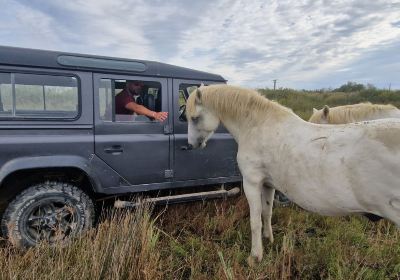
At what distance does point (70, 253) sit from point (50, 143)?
1167 mm

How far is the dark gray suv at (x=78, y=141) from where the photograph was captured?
3258 mm

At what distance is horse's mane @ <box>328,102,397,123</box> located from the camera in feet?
14.5

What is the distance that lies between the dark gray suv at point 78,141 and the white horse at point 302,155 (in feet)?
1.52

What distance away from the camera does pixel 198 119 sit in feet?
12.6

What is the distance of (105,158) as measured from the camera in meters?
3.65

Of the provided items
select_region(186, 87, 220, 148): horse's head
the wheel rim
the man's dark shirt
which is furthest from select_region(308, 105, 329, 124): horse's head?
the wheel rim

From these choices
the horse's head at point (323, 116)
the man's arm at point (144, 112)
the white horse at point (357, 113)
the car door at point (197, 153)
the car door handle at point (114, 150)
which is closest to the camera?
the car door handle at point (114, 150)

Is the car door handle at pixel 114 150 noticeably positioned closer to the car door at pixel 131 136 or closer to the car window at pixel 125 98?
the car door at pixel 131 136

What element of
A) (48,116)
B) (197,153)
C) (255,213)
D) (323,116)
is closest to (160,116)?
(197,153)

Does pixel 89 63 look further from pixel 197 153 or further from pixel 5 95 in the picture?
pixel 197 153

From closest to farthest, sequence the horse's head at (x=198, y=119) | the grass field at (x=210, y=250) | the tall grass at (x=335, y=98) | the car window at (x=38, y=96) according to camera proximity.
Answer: the grass field at (x=210, y=250)
the car window at (x=38, y=96)
the horse's head at (x=198, y=119)
the tall grass at (x=335, y=98)

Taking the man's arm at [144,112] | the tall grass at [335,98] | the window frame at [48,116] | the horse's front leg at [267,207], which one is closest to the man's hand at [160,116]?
the man's arm at [144,112]

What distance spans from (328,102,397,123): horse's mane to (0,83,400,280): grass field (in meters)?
1.41

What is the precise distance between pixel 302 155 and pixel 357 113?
6.95 feet
